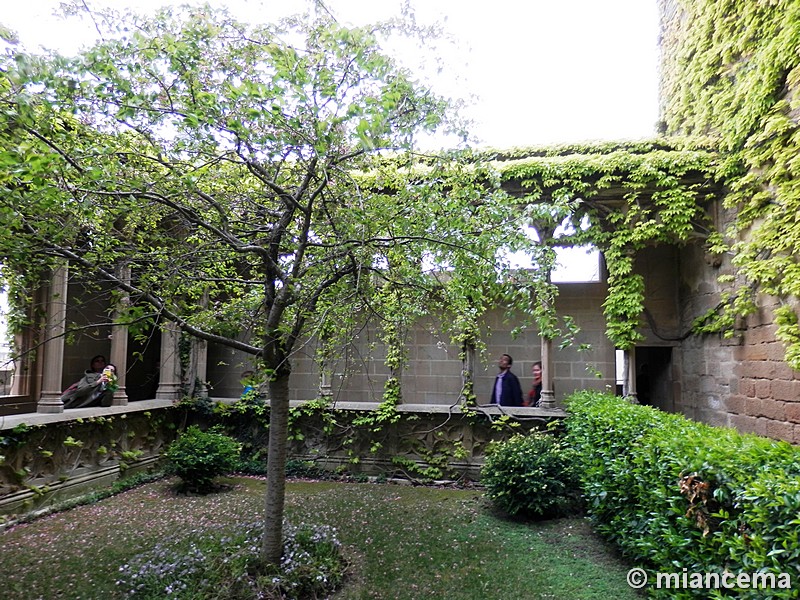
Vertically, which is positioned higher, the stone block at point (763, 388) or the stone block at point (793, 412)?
the stone block at point (763, 388)

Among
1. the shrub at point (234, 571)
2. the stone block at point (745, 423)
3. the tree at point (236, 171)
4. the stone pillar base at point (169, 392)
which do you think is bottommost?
the shrub at point (234, 571)

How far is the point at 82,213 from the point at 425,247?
2.01 m

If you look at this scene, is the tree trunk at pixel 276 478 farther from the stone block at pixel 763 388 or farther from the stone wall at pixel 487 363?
the stone block at pixel 763 388

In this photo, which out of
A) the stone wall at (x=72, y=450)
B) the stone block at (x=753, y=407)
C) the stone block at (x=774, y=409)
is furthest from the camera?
the stone block at (x=753, y=407)

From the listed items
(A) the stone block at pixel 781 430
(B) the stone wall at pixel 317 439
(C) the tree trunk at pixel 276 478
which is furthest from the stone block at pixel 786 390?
(C) the tree trunk at pixel 276 478

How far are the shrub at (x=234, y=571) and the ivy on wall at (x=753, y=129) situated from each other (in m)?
4.79

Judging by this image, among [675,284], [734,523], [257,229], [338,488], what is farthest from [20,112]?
[675,284]

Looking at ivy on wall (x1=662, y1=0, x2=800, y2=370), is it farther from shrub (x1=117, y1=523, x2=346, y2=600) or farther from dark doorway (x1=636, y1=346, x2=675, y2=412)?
shrub (x1=117, y1=523, x2=346, y2=600)

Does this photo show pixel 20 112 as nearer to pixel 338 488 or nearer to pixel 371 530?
pixel 371 530

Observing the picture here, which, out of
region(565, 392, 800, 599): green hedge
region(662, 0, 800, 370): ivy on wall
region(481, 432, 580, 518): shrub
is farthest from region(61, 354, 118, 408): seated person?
region(662, 0, 800, 370): ivy on wall

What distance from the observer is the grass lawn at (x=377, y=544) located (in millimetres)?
3521

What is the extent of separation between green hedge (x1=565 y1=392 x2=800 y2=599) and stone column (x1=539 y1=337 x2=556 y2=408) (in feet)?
8.55

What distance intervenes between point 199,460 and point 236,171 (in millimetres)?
3562

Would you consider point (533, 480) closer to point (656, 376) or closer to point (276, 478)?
point (276, 478)
